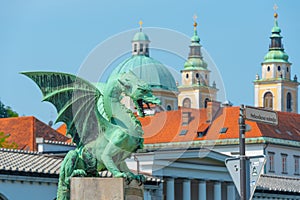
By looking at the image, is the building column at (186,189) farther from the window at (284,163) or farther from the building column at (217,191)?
the window at (284,163)

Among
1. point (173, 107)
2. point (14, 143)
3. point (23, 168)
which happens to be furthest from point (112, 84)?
point (173, 107)

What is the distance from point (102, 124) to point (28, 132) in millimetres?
59033

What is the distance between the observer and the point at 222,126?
3957 inches

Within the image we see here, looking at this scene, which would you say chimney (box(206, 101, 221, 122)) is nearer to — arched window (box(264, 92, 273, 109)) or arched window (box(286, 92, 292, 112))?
arched window (box(264, 92, 273, 109))

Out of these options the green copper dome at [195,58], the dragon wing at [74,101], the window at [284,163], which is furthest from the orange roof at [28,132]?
the green copper dome at [195,58]

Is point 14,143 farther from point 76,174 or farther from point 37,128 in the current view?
point 76,174

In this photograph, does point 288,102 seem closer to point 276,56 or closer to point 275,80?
point 275,80

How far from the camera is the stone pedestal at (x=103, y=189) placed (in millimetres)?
19750

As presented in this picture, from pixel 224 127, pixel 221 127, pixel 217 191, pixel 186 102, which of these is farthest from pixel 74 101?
pixel 186 102

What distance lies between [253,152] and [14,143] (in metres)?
23.9

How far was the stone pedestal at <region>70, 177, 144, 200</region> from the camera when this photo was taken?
778 inches

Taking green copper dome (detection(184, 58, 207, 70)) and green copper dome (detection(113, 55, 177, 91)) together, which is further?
green copper dome (detection(184, 58, 207, 70))

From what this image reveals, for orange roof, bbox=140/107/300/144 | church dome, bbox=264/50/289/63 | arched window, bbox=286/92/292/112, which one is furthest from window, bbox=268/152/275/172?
church dome, bbox=264/50/289/63

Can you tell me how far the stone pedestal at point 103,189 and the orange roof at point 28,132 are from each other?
184ft
